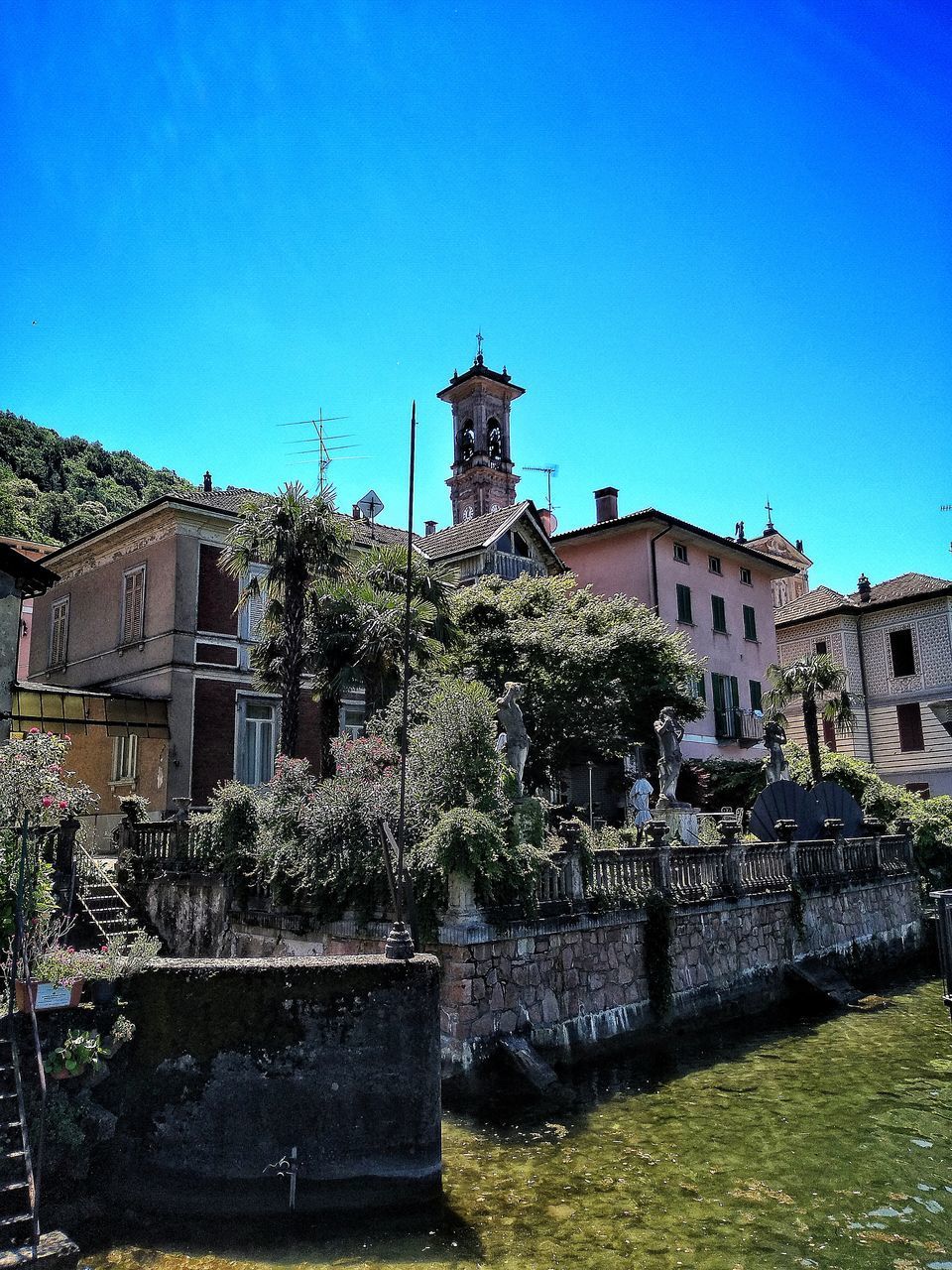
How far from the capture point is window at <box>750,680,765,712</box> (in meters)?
36.3

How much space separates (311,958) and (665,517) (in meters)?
27.5

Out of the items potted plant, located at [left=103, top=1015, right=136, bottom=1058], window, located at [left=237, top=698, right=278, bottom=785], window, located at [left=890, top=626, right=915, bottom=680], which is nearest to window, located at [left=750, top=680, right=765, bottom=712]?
window, located at [left=890, top=626, right=915, bottom=680]

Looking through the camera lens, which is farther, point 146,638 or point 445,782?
point 146,638

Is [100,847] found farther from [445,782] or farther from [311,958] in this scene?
[311,958]

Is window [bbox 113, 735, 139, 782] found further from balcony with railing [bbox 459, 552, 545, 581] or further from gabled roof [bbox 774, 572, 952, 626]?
gabled roof [bbox 774, 572, 952, 626]

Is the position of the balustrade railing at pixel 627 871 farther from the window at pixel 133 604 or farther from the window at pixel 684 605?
the window at pixel 684 605

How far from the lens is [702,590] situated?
35344 mm

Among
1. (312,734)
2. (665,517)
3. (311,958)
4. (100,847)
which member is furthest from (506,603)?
(311,958)

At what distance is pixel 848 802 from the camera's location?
2292 cm

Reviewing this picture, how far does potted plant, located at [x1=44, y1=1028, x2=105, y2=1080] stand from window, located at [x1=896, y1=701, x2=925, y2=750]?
3851cm

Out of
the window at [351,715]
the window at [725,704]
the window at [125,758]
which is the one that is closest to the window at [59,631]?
the window at [125,758]

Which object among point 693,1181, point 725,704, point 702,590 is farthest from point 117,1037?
point 702,590

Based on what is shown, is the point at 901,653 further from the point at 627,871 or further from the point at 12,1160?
the point at 12,1160

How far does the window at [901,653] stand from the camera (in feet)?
129
